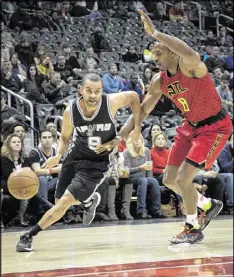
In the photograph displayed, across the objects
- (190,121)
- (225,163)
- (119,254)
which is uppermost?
(190,121)

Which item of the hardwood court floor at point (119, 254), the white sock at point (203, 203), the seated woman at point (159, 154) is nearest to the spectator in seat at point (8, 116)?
the hardwood court floor at point (119, 254)

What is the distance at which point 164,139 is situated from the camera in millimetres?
9422

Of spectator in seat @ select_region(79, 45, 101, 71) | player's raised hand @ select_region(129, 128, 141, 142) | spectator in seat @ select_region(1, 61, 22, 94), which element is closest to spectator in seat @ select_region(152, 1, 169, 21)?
spectator in seat @ select_region(79, 45, 101, 71)

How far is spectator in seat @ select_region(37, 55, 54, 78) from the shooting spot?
11797mm

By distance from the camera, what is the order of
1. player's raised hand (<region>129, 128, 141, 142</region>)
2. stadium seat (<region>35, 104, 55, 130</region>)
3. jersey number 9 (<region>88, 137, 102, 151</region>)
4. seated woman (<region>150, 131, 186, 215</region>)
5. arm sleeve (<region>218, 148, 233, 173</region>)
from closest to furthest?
player's raised hand (<region>129, 128, 141, 142</region>)
jersey number 9 (<region>88, 137, 102, 151</region>)
seated woman (<region>150, 131, 186, 215</region>)
arm sleeve (<region>218, 148, 233, 173</region>)
stadium seat (<region>35, 104, 55, 130</region>)

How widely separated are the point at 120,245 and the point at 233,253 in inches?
47.6

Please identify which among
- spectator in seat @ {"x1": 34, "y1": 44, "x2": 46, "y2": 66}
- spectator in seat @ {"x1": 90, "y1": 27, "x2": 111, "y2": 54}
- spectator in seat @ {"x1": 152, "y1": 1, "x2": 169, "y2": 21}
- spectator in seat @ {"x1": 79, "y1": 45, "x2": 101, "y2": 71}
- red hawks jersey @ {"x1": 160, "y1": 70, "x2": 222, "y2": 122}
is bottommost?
→ red hawks jersey @ {"x1": 160, "y1": 70, "x2": 222, "y2": 122}

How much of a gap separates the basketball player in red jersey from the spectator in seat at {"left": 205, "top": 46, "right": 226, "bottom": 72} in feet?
29.0

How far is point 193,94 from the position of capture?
5742mm

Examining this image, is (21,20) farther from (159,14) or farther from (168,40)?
(168,40)

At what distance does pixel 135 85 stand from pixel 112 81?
424 mm

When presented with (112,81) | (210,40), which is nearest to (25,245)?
(112,81)

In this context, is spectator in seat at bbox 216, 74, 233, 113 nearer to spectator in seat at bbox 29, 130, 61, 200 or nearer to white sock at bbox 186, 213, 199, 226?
spectator in seat at bbox 29, 130, 61, 200

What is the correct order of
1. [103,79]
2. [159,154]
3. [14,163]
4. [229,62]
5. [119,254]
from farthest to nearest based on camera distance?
[229,62] < [103,79] < [159,154] < [14,163] < [119,254]
